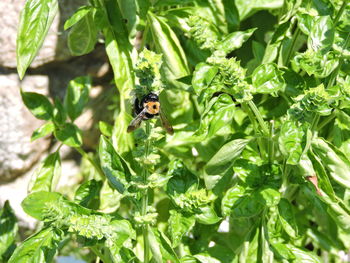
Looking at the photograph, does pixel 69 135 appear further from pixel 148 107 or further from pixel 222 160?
pixel 148 107

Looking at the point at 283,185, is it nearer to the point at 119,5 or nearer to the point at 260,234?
the point at 260,234

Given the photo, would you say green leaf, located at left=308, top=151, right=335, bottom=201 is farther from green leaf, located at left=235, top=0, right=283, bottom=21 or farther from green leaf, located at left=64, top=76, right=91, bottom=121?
green leaf, located at left=64, top=76, right=91, bottom=121

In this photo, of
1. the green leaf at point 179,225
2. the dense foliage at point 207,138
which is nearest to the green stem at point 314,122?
the dense foliage at point 207,138

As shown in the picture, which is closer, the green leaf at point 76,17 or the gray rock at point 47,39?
the green leaf at point 76,17

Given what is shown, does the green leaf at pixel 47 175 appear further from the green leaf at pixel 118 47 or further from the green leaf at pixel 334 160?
the green leaf at pixel 334 160

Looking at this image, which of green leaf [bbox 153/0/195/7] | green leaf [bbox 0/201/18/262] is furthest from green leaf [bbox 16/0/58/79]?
green leaf [bbox 0/201/18/262]

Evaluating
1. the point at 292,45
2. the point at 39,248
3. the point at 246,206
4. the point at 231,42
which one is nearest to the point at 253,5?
the point at 292,45
